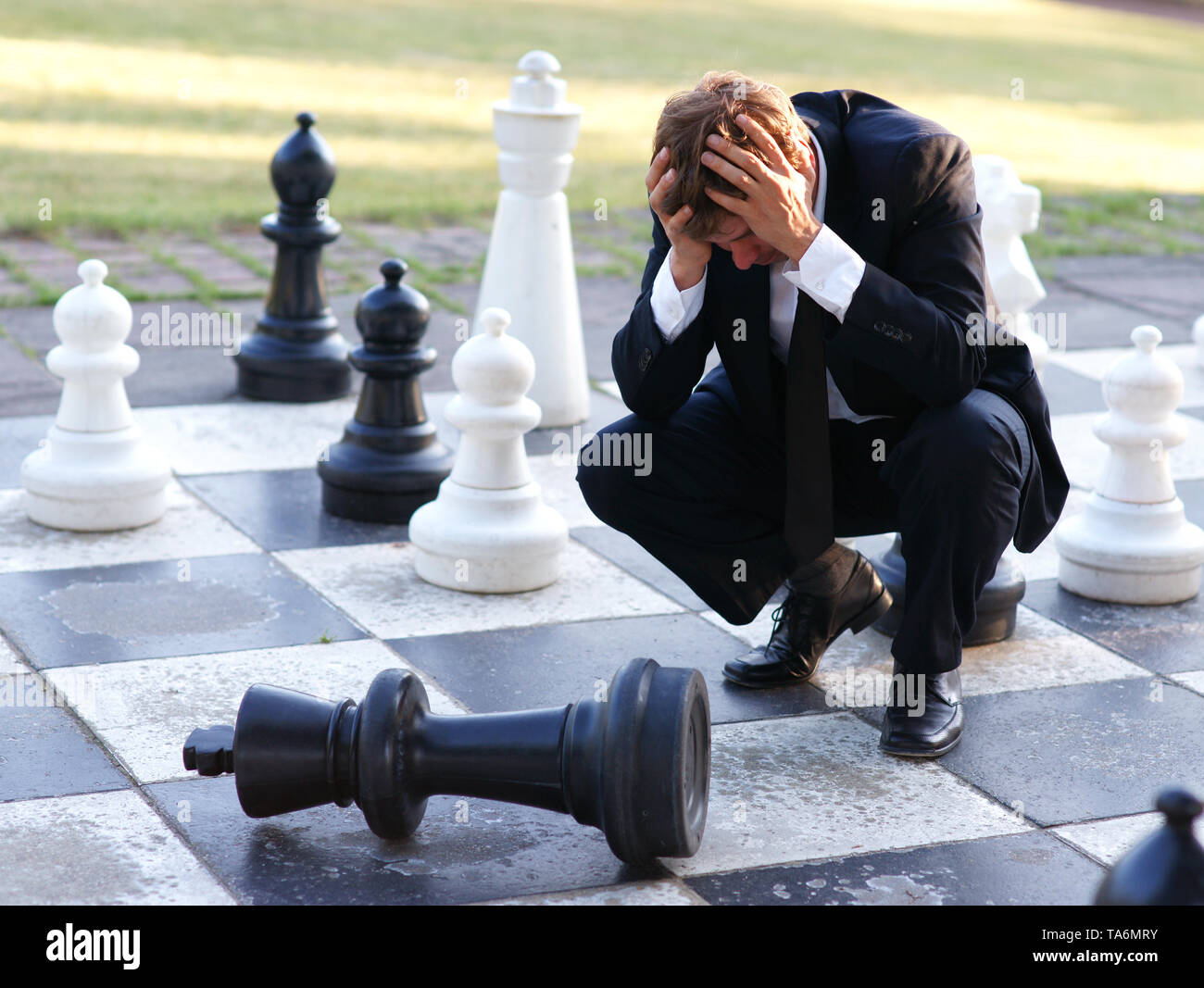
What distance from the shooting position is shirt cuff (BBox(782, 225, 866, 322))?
8.59 feet

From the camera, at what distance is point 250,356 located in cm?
482

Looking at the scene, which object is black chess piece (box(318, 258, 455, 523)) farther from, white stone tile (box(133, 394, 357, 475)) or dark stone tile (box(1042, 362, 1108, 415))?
dark stone tile (box(1042, 362, 1108, 415))

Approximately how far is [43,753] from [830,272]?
1.48 meters

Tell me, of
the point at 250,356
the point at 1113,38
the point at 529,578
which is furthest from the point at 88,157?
the point at 1113,38

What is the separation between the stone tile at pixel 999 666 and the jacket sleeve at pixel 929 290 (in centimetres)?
63

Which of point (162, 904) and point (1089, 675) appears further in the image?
point (1089, 675)

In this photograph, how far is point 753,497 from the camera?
297 centimetres

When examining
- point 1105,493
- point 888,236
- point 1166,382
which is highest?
point 888,236

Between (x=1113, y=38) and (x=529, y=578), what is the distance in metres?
17.1

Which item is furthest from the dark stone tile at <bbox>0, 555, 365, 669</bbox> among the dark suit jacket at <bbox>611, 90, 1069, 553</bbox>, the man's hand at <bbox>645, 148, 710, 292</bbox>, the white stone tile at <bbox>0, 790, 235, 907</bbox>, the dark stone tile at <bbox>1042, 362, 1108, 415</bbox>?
the dark stone tile at <bbox>1042, 362, 1108, 415</bbox>

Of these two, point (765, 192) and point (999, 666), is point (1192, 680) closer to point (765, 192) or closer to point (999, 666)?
point (999, 666)

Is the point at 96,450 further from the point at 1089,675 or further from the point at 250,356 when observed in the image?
the point at 1089,675

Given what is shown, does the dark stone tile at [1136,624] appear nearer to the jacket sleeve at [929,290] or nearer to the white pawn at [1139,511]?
the white pawn at [1139,511]

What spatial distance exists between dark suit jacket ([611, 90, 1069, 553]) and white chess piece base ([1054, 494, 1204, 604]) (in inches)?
26.3
